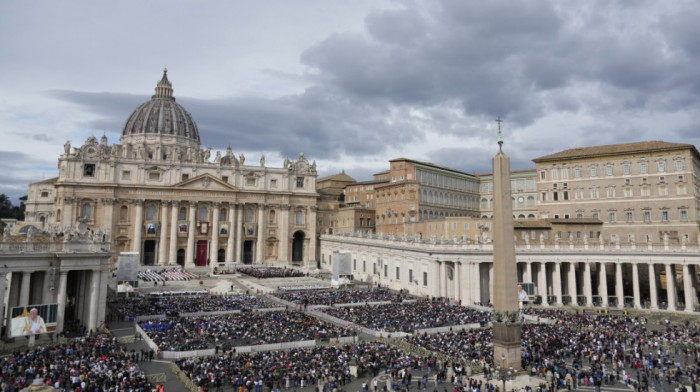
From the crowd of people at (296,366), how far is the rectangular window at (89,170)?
5541cm

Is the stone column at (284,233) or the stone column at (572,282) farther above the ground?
the stone column at (284,233)

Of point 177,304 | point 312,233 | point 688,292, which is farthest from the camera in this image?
point 312,233

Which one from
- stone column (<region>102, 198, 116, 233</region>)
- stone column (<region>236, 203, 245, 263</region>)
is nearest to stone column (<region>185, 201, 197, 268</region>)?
stone column (<region>236, 203, 245, 263</region>)

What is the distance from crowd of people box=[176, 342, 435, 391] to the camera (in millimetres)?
20172

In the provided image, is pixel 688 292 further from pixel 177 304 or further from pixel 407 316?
pixel 177 304

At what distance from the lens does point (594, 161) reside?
195 ft

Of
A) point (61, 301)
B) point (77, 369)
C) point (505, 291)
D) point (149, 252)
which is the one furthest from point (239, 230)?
point (505, 291)

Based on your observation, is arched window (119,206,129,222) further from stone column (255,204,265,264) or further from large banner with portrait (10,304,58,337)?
large banner with portrait (10,304,58,337)

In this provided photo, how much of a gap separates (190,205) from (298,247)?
804 inches

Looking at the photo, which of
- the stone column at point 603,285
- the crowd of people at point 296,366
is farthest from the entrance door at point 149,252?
the stone column at point 603,285

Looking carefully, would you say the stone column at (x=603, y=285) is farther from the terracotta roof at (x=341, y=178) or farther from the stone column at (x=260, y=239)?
the terracotta roof at (x=341, y=178)

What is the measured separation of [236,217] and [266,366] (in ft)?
189

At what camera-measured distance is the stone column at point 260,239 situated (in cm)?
7772

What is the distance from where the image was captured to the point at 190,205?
7400 centimetres
